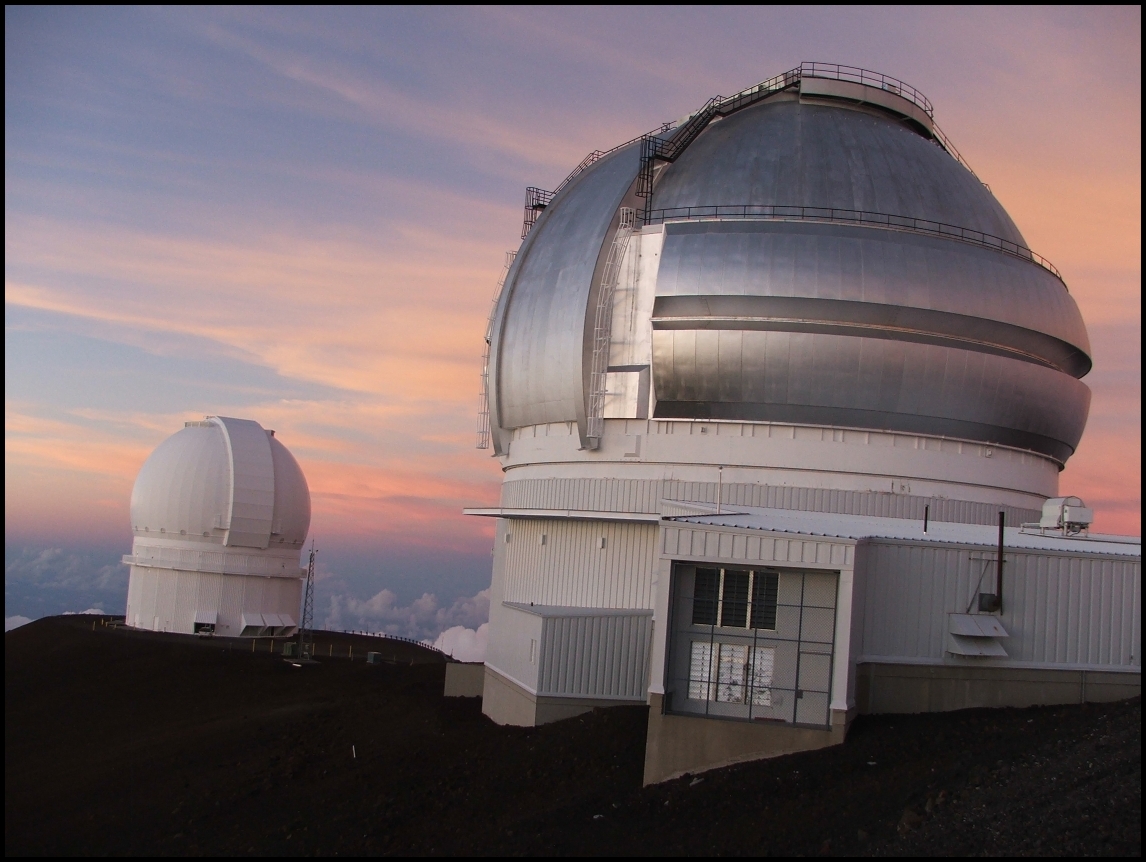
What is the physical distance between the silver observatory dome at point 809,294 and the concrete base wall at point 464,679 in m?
6.03

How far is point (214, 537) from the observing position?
41.9m

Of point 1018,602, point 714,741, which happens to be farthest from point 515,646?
point 1018,602

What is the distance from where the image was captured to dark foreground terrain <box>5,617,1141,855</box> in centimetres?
1230

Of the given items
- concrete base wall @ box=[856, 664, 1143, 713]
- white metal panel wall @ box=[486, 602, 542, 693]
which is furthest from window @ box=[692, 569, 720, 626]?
white metal panel wall @ box=[486, 602, 542, 693]

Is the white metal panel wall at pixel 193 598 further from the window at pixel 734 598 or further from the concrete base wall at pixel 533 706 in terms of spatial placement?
the window at pixel 734 598

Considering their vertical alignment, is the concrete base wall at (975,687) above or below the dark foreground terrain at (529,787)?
above

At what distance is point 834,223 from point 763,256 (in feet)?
6.76

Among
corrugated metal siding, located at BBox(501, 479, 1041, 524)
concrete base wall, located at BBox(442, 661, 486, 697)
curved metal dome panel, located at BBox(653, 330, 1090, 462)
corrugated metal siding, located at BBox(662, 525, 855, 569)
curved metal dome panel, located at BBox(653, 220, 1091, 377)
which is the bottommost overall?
concrete base wall, located at BBox(442, 661, 486, 697)

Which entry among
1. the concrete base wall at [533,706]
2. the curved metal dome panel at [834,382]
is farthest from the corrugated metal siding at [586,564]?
the curved metal dome panel at [834,382]

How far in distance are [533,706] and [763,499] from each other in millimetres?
6631

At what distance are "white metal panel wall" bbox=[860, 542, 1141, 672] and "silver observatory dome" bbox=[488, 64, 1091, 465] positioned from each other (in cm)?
617

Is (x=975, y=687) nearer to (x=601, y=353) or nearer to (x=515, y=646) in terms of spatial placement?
(x=515, y=646)

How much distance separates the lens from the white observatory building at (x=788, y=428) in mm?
17531

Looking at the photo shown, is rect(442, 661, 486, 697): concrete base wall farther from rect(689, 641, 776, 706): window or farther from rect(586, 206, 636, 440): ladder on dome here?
rect(689, 641, 776, 706): window
